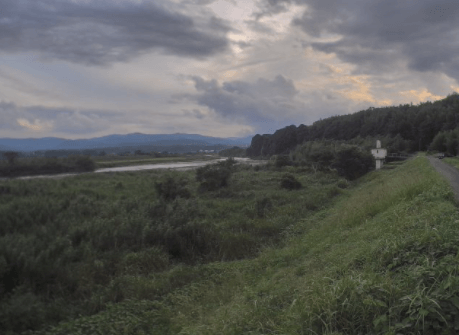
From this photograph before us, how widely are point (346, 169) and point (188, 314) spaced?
31.5 m

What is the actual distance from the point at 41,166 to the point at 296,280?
3412cm

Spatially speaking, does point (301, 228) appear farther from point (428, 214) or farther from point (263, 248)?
point (428, 214)

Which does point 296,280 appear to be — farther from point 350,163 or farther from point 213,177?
point 350,163

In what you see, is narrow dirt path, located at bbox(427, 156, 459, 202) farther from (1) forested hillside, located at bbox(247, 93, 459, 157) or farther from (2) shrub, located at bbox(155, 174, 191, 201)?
(1) forested hillside, located at bbox(247, 93, 459, 157)

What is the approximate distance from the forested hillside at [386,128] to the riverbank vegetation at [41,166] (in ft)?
154

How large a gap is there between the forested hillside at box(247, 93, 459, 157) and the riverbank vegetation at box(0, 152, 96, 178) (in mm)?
46801

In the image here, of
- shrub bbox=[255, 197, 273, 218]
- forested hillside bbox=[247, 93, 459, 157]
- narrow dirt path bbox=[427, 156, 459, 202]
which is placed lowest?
shrub bbox=[255, 197, 273, 218]

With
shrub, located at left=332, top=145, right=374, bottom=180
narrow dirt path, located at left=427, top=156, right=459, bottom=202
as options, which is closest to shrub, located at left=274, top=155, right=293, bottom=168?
shrub, located at left=332, top=145, right=374, bottom=180

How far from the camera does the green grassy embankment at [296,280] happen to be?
152 inches

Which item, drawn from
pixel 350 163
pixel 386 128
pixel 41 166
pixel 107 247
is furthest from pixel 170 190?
pixel 386 128

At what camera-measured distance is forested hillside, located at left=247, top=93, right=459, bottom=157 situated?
6556 centimetres

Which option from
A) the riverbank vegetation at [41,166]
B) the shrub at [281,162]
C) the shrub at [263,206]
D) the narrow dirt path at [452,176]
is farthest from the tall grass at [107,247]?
the shrub at [281,162]

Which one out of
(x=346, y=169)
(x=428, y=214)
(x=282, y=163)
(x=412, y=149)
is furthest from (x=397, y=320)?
(x=412, y=149)

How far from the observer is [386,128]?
3046 inches
